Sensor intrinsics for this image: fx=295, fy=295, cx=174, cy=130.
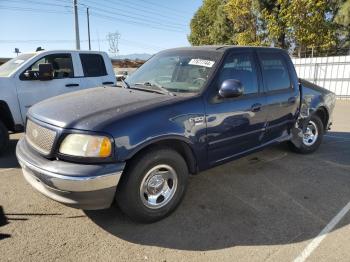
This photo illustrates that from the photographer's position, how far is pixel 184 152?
336cm

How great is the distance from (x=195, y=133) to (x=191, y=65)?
100 centimetres

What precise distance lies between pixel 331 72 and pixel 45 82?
14.0 metres

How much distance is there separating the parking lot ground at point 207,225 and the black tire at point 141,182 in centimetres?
15

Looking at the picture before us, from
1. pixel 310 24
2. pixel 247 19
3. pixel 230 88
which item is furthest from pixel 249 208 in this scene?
pixel 247 19

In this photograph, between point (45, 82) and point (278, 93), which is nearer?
point (278, 93)

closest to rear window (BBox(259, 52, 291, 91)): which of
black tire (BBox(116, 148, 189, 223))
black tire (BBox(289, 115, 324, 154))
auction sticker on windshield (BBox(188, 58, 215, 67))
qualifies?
auction sticker on windshield (BBox(188, 58, 215, 67))

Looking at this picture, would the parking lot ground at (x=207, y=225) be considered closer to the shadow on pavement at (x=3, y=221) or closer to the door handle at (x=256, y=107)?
the shadow on pavement at (x=3, y=221)

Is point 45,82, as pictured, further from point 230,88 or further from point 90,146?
point 230,88

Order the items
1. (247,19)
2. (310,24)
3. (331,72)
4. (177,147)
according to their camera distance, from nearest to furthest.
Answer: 1. (177,147)
2. (331,72)
3. (310,24)
4. (247,19)

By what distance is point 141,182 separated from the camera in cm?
294

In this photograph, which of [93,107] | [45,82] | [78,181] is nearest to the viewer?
[78,181]

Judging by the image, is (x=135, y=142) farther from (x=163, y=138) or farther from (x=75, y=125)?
(x=75, y=125)

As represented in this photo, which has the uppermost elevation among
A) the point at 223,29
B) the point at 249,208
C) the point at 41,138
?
the point at 223,29

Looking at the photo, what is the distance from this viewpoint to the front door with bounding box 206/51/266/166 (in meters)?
3.50
